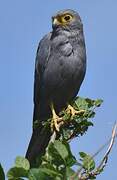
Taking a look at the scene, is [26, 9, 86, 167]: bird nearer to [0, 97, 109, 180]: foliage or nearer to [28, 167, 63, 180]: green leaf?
[0, 97, 109, 180]: foliage

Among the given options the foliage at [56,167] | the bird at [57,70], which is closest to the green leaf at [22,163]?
the foliage at [56,167]

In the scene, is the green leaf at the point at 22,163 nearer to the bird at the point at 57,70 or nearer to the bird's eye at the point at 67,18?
the bird at the point at 57,70

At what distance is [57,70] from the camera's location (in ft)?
31.9

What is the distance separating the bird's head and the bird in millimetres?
47

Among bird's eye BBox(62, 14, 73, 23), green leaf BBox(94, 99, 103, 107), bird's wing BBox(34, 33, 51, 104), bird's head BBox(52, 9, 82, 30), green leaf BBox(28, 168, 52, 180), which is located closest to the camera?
green leaf BBox(28, 168, 52, 180)

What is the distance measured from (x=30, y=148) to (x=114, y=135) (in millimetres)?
3689

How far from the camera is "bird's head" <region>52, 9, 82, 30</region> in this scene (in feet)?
34.3

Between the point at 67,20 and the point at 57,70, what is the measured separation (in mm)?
1268

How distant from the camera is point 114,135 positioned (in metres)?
4.28

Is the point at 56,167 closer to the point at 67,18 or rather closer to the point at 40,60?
the point at 40,60

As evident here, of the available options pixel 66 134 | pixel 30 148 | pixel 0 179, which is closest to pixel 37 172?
pixel 0 179

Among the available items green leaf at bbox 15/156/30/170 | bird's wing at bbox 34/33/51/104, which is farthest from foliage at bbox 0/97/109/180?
bird's wing at bbox 34/33/51/104

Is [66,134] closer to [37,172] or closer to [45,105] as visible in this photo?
[37,172]

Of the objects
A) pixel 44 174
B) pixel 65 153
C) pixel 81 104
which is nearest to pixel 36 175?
pixel 44 174
